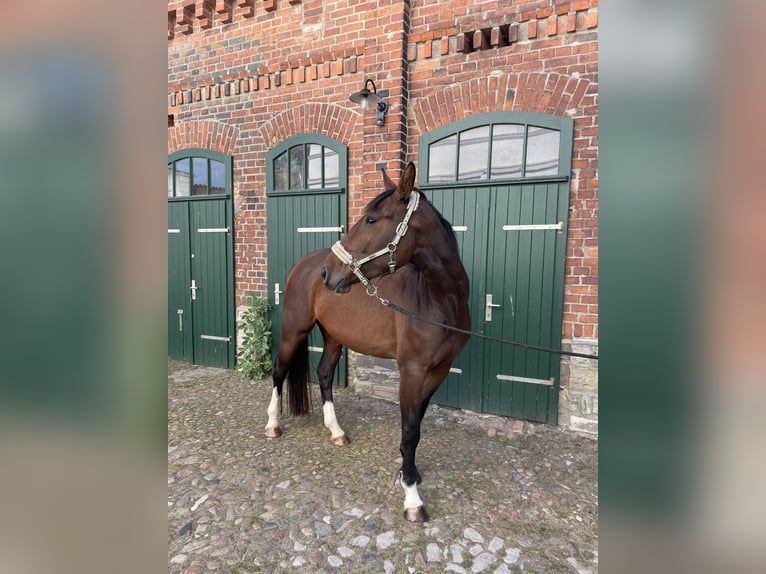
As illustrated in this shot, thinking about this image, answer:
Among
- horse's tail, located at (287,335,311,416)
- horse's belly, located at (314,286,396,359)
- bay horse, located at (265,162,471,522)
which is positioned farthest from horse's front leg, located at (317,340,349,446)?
bay horse, located at (265,162,471,522)

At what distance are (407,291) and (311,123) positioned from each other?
2846 millimetres

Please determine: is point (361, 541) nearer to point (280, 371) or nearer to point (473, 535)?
point (473, 535)

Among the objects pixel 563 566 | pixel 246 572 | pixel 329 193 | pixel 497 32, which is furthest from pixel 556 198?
pixel 246 572

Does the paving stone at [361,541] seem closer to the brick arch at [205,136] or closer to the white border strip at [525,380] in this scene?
the white border strip at [525,380]

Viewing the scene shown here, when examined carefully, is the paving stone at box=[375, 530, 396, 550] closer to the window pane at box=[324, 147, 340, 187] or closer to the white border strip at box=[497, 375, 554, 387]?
the white border strip at box=[497, 375, 554, 387]

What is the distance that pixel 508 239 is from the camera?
389cm

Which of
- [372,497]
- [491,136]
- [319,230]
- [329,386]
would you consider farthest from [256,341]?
[491,136]

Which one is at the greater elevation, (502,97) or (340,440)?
(502,97)

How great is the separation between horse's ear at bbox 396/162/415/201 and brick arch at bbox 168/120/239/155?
3.65m

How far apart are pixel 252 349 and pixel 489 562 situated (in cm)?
376

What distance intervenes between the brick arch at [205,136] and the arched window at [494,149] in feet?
9.01

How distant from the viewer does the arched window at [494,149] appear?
145 inches

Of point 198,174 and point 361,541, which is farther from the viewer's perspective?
point 198,174
